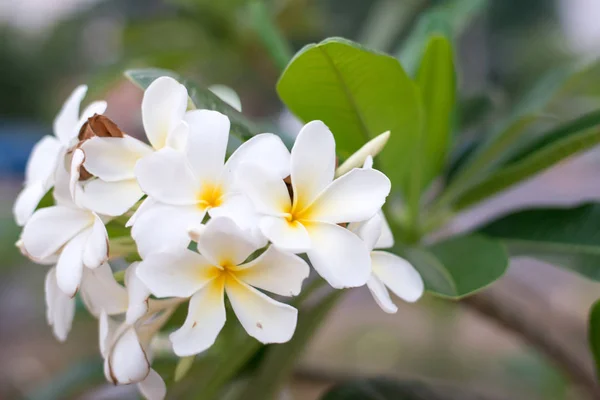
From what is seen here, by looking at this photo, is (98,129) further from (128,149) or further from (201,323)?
(201,323)

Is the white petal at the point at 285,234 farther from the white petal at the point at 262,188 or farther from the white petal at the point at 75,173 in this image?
the white petal at the point at 75,173

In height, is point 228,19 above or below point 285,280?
below

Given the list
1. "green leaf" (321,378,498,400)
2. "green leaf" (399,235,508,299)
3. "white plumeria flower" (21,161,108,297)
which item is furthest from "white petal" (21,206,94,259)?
"green leaf" (321,378,498,400)

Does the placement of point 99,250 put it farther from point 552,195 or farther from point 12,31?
point 12,31

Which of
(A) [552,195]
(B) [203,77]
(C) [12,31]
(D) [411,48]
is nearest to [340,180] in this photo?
(D) [411,48]

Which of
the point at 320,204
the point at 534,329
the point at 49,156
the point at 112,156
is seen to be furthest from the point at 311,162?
the point at 534,329

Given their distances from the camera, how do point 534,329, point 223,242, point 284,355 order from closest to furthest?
point 223,242 < point 284,355 < point 534,329
